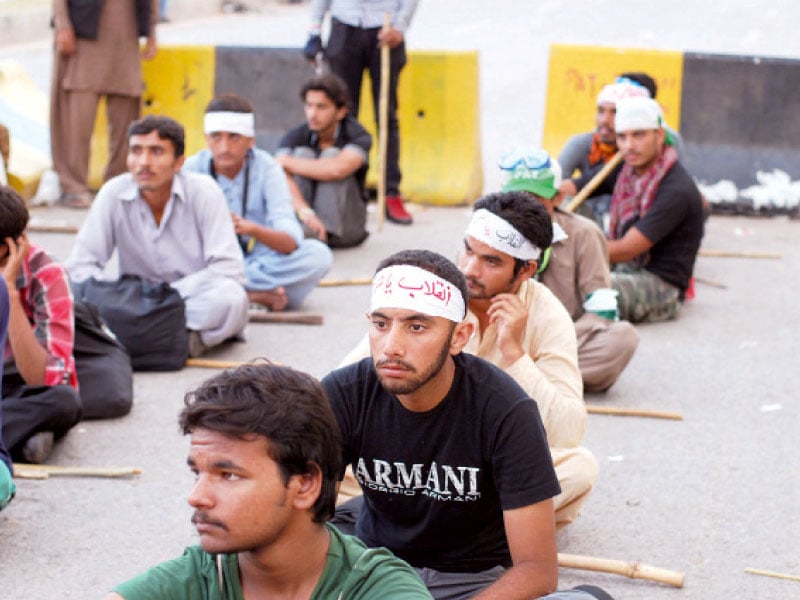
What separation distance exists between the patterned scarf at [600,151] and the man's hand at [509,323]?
4.17m

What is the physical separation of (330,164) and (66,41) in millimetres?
2340

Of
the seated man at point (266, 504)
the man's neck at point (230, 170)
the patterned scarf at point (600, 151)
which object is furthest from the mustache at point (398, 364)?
the patterned scarf at point (600, 151)

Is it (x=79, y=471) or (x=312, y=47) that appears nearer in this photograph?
(x=79, y=471)

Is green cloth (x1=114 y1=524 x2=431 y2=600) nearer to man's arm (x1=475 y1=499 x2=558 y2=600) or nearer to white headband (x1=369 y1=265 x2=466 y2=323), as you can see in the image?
man's arm (x1=475 y1=499 x2=558 y2=600)

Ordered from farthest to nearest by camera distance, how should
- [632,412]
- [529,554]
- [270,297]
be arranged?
[270,297] → [632,412] → [529,554]

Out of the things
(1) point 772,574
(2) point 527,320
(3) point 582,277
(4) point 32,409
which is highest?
(2) point 527,320

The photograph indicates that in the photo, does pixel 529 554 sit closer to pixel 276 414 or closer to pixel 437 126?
pixel 276 414

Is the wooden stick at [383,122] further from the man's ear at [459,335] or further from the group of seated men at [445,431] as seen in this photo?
the man's ear at [459,335]

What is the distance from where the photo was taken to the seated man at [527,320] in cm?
511

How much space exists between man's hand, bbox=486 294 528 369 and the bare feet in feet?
12.0

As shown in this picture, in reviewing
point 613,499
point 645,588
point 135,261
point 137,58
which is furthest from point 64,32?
point 645,588

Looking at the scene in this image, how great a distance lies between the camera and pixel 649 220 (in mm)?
8367

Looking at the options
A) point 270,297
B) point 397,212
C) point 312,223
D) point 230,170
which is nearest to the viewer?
point 230,170

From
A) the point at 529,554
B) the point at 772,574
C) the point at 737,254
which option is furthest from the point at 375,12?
the point at 529,554
